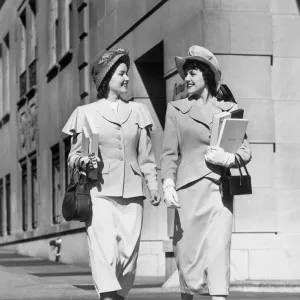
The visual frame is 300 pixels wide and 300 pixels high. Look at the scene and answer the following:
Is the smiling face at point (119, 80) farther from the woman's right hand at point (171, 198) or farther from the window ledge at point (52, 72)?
the window ledge at point (52, 72)

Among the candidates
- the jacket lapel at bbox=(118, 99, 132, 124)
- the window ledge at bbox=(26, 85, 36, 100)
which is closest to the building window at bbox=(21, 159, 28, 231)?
the window ledge at bbox=(26, 85, 36, 100)

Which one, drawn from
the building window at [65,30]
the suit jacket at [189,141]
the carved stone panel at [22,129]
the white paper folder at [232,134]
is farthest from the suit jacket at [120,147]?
the carved stone panel at [22,129]

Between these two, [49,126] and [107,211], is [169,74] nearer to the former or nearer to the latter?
[107,211]

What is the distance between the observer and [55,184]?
2478 cm

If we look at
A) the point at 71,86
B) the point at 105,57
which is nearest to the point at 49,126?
the point at 71,86

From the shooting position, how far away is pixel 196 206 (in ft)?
26.3

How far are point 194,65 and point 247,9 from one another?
630 cm

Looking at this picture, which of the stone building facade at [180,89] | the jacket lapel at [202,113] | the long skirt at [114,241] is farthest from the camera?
the stone building facade at [180,89]

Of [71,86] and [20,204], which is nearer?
[71,86]

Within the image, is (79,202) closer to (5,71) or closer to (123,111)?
(123,111)

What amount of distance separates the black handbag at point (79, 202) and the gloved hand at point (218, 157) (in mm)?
989

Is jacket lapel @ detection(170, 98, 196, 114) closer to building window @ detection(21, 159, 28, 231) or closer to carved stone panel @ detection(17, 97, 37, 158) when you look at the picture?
carved stone panel @ detection(17, 97, 37, 158)

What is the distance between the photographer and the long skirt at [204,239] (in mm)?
7953

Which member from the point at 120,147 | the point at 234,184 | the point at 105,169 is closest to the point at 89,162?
the point at 105,169
